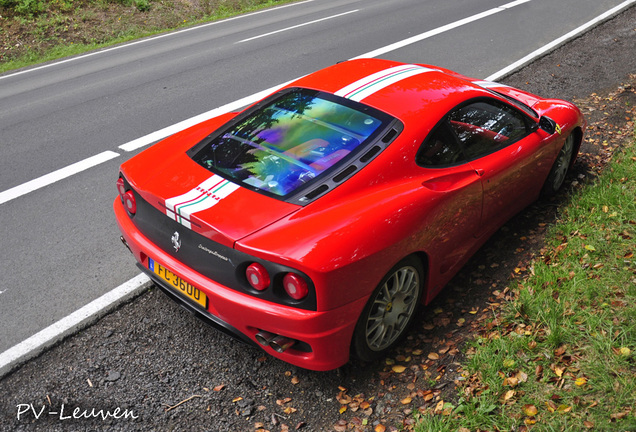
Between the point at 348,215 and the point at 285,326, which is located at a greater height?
the point at 348,215

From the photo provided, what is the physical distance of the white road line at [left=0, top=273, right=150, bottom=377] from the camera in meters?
3.65

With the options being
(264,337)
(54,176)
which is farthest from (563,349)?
(54,176)

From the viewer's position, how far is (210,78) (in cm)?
943

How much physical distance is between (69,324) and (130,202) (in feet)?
3.34

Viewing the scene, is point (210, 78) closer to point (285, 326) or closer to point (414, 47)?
point (414, 47)

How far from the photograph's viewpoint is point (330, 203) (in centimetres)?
324

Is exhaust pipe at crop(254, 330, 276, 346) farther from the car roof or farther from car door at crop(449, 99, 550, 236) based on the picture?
car door at crop(449, 99, 550, 236)

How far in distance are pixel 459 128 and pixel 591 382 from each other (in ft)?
5.93

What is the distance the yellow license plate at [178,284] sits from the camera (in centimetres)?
326

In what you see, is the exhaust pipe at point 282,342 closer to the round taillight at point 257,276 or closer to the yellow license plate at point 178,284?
the round taillight at point 257,276

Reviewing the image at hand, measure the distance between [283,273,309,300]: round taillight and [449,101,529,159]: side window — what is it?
1.66 meters

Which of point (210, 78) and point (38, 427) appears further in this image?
point (210, 78)

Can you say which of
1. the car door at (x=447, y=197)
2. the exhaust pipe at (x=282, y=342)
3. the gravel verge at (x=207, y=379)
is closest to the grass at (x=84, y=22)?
the gravel verge at (x=207, y=379)

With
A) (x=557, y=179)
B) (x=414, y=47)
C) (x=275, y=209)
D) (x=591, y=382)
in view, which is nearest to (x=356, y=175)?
(x=275, y=209)
